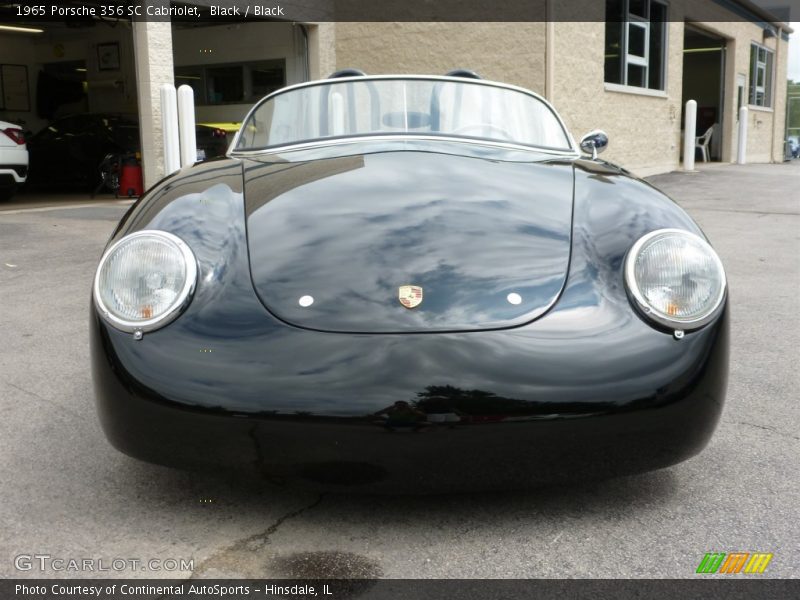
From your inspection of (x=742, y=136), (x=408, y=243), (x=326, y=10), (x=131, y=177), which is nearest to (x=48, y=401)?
(x=408, y=243)

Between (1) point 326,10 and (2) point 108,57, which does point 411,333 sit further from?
(2) point 108,57

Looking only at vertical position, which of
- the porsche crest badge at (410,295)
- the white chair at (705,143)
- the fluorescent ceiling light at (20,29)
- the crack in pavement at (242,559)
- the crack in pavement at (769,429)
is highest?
the fluorescent ceiling light at (20,29)

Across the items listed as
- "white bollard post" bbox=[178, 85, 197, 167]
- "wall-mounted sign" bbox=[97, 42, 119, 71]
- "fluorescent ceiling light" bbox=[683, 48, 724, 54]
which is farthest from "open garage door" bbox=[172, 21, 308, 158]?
"fluorescent ceiling light" bbox=[683, 48, 724, 54]

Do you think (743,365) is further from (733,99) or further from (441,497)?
(733,99)

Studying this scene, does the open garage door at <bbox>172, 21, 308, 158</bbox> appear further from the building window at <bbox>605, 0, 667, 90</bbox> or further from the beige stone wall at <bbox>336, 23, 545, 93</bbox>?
the building window at <bbox>605, 0, 667, 90</bbox>

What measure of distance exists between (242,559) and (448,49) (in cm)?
1245

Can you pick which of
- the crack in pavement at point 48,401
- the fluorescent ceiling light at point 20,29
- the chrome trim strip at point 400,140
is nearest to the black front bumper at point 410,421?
the crack in pavement at point 48,401

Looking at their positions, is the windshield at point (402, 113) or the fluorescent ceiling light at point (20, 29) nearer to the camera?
the windshield at point (402, 113)

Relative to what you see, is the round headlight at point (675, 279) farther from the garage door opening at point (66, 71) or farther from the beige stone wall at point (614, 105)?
the garage door opening at point (66, 71)

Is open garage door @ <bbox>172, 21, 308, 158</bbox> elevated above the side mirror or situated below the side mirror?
above

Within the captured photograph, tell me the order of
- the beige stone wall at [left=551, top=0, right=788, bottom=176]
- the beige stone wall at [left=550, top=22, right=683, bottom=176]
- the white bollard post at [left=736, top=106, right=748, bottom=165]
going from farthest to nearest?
the white bollard post at [left=736, top=106, right=748, bottom=165] < the beige stone wall at [left=551, top=0, right=788, bottom=176] < the beige stone wall at [left=550, top=22, right=683, bottom=176]

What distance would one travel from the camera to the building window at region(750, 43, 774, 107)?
23.3m

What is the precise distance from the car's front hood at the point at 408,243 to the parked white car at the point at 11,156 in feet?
30.5

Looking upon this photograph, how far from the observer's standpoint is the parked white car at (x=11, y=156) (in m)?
10.7
